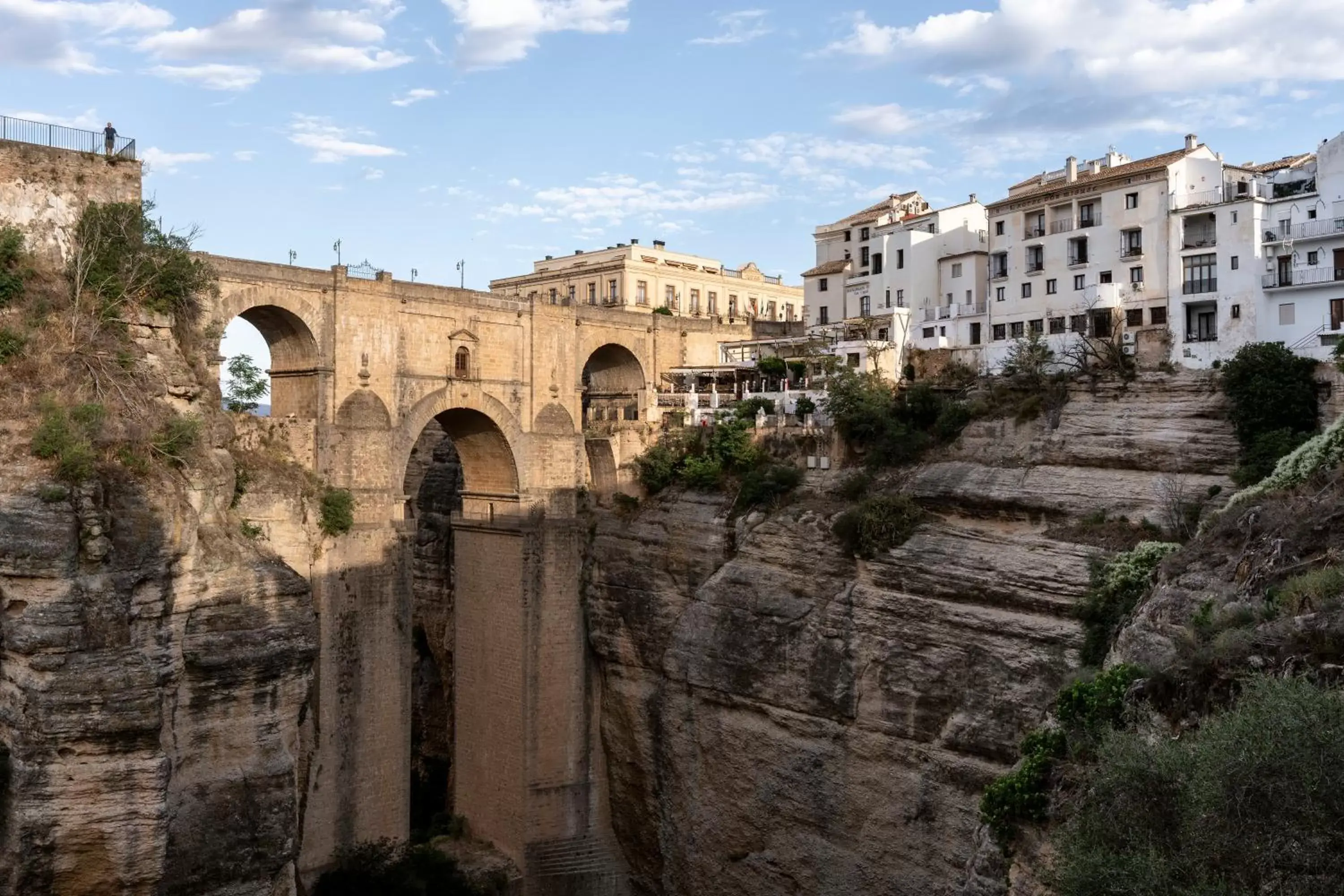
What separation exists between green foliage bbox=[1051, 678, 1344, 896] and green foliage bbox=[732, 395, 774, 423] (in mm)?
22882

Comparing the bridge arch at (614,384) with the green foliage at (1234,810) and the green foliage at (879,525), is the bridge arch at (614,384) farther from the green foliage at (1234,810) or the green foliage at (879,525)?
the green foliage at (1234,810)

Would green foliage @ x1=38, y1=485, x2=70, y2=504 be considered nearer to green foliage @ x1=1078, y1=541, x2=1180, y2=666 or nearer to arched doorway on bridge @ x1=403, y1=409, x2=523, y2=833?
arched doorway on bridge @ x1=403, y1=409, x2=523, y2=833

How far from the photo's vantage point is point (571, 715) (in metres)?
31.7

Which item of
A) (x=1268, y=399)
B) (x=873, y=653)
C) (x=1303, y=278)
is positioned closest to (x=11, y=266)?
(x=873, y=653)

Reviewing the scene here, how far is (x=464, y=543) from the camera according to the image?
106 feet

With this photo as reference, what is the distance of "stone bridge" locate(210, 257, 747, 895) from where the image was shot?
27.4 meters

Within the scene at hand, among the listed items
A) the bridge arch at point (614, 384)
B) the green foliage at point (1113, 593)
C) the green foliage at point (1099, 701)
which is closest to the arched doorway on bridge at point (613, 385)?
the bridge arch at point (614, 384)

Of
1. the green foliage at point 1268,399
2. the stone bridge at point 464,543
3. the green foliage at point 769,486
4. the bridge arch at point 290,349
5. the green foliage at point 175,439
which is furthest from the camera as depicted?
the green foliage at point 769,486

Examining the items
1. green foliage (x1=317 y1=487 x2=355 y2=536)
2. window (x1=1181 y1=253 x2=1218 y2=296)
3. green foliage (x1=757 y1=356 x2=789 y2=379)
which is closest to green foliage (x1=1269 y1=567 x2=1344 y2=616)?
window (x1=1181 y1=253 x2=1218 y2=296)

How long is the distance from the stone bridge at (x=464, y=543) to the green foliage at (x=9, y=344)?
792 cm

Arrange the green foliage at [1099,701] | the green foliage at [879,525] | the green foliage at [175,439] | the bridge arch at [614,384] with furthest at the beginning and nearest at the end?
the bridge arch at [614,384]
the green foliage at [879,525]
the green foliage at [175,439]
the green foliage at [1099,701]

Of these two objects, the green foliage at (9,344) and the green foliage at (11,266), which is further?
the green foliage at (11,266)

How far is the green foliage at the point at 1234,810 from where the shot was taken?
7902 mm

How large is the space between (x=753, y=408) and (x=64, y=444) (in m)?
18.9
